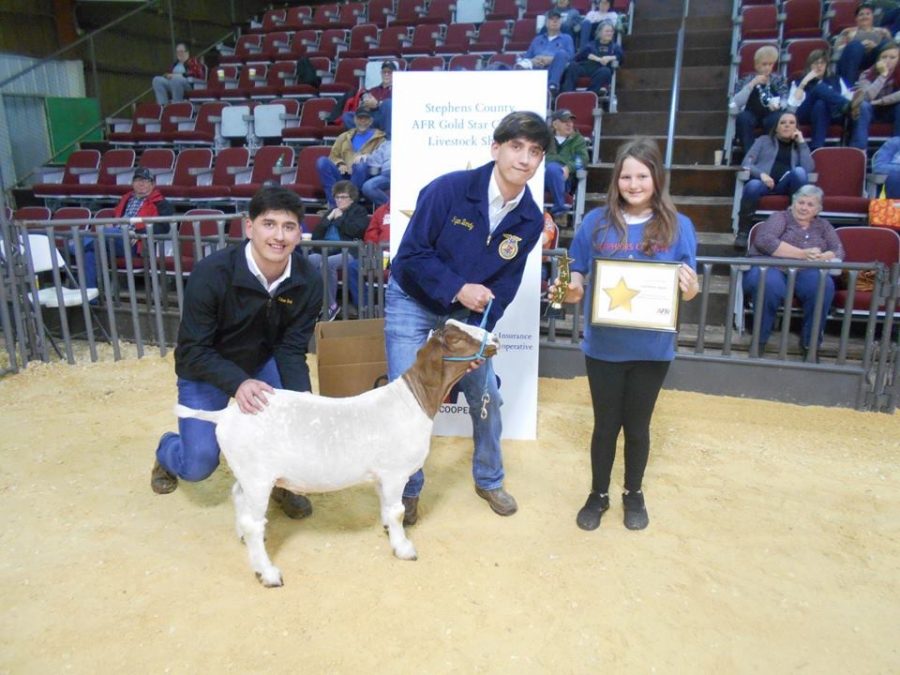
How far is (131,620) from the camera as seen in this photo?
231cm

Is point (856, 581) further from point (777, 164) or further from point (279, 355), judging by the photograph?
point (777, 164)

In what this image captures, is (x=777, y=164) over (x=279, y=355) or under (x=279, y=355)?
over

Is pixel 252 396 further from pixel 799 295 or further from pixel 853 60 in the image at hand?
pixel 853 60

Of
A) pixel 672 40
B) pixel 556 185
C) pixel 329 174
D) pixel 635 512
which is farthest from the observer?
pixel 672 40

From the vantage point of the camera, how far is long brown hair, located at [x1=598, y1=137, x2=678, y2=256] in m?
2.55

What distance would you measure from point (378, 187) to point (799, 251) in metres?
4.34

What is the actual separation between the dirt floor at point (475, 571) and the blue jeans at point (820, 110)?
14.1ft

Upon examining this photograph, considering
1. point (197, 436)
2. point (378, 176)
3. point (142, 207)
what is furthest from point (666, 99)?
point (197, 436)

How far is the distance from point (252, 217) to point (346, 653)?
5.59ft

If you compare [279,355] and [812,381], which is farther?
[812,381]

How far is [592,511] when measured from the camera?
3.02 m

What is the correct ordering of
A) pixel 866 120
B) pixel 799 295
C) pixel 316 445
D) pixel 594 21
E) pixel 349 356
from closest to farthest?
pixel 316 445 < pixel 349 356 < pixel 799 295 < pixel 866 120 < pixel 594 21

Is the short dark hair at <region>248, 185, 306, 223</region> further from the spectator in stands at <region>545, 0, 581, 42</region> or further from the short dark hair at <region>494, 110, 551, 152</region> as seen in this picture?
the spectator in stands at <region>545, 0, 581, 42</region>

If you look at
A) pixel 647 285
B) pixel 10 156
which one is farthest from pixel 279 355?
pixel 10 156
